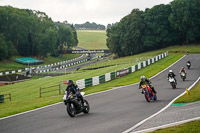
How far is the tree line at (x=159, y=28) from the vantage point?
102m

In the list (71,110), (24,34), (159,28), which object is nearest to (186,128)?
(71,110)

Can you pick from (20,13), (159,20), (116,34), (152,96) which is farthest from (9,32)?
(152,96)

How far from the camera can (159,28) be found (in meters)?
105

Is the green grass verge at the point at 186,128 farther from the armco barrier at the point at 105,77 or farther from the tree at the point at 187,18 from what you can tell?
the tree at the point at 187,18

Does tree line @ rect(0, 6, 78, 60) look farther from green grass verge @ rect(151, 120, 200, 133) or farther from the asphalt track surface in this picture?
green grass verge @ rect(151, 120, 200, 133)

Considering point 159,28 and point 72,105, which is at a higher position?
point 159,28

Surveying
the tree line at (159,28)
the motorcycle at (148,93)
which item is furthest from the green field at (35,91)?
the tree line at (159,28)

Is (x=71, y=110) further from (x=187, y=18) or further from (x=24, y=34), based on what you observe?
(x=24, y=34)

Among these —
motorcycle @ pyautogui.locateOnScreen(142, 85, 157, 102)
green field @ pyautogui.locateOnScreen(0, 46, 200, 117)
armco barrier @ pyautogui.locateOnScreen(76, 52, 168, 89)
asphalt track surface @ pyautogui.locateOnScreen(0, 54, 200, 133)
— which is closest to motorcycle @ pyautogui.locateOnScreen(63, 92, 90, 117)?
asphalt track surface @ pyautogui.locateOnScreen(0, 54, 200, 133)

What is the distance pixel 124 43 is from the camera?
349 ft

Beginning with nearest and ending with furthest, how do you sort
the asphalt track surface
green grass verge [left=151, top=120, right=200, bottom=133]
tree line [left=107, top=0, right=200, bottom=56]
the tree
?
1. green grass verge [left=151, top=120, right=200, bottom=133]
2. the asphalt track surface
3. the tree
4. tree line [left=107, top=0, right=200, bottom=56]

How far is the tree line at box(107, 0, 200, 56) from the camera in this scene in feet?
334

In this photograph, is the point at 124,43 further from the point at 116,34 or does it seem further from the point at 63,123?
the point at 63,123

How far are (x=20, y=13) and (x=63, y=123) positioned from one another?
112 m
